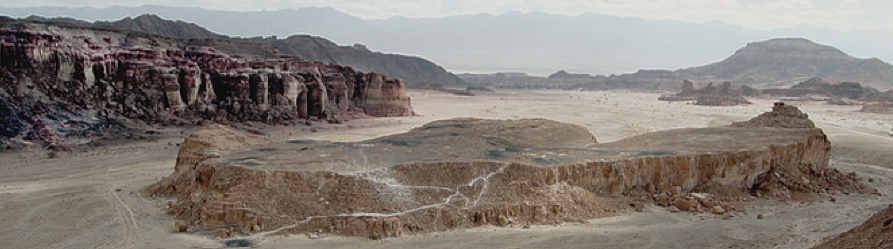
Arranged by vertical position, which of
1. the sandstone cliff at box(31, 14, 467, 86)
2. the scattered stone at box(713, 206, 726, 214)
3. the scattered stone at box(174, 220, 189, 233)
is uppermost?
the sandstone cliff at box(31, 14, 467, 86)

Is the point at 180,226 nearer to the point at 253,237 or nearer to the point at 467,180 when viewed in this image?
the point at 253,237

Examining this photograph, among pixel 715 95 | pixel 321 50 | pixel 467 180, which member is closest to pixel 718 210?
pixel 467 180

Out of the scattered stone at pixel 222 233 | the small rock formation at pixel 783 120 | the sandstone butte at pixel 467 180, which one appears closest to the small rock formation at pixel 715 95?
the small rock formation at pixel 783 120

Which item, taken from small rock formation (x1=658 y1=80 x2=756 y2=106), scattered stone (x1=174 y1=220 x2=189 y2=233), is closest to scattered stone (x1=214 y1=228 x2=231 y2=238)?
scattered stone (x1=174 y1=220 x2=189 y2=233)

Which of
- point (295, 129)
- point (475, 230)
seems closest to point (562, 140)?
point (475, 230)

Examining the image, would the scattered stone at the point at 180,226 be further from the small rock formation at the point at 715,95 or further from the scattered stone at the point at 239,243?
the small rock formation at the point at 715,95

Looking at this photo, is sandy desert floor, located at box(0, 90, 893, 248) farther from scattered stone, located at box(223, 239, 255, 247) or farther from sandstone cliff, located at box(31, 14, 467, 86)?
sandstone cliff, located at box(31, 14, 467, 86)
